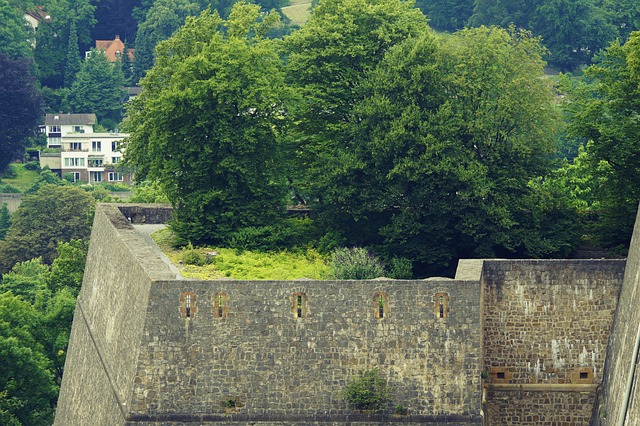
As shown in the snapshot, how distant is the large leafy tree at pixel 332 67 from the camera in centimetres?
6162

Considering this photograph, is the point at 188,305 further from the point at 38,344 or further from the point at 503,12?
the point at 503,12

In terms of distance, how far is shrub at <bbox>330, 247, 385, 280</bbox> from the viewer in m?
54.2

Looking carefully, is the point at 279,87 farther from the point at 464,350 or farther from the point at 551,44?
the point at 551,44

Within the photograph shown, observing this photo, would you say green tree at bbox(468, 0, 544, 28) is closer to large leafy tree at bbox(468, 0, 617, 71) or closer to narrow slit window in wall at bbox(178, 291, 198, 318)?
large leafy tree at bbox(468, 0, 617, 71)

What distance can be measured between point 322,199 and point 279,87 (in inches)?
170

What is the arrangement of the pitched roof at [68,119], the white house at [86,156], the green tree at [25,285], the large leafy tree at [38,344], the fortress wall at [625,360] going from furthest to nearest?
the pitched roof at [68,119], the white house at [86,156], the green tree at [25,285], the large leafy tree at [38,344], the fortress wall at [625,360]

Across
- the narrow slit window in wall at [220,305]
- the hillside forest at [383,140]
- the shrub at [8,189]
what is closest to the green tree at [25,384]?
the hillside forest at [383,140]

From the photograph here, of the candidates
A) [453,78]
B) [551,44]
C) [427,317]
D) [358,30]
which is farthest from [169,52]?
[551,44]

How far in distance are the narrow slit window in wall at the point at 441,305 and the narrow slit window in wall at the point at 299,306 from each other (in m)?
3.46

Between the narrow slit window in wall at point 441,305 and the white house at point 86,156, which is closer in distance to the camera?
the narrow slit window in wall at point 441,305

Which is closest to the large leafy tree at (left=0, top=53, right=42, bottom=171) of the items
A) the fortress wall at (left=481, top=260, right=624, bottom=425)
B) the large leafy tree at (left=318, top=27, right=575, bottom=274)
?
the large leafy tree at (left=318, top=27, right=575, bottom=274)

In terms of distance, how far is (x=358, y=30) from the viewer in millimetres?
62531

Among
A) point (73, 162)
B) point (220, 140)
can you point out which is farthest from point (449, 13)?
point (220, 140)

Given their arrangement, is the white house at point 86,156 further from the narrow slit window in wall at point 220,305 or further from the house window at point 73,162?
the narrow slit window in wall at point 220,305
